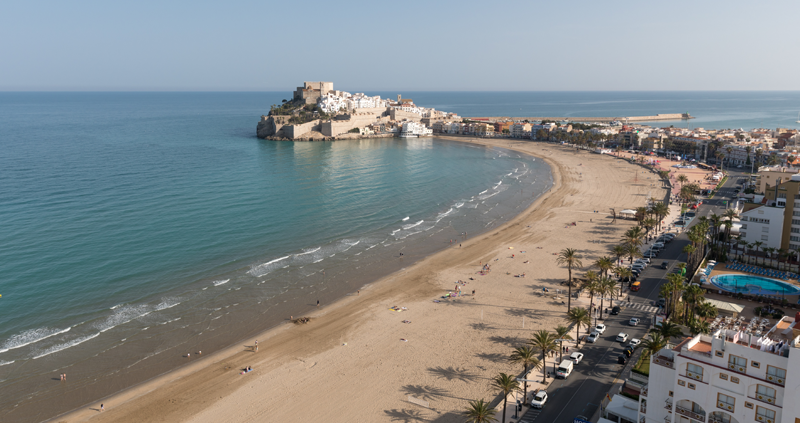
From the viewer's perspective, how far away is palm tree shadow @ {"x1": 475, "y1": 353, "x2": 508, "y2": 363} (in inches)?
1019

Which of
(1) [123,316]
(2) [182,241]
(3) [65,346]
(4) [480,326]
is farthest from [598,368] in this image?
(2) [182,241]

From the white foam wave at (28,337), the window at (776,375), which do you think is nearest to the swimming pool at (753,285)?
the window at (776,375)

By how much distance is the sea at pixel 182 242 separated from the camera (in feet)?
88.6

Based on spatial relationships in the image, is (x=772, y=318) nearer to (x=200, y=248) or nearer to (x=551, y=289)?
(x=551, y=289)

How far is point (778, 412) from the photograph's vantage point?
14398 mm

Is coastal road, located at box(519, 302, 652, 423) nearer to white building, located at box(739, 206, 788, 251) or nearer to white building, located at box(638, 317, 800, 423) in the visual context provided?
white building, located at box(638, 317, 800, 423)

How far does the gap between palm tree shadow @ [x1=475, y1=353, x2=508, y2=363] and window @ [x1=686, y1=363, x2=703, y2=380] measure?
1090 cm

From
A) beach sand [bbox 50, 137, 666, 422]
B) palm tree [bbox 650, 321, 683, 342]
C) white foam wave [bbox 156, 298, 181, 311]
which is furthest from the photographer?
white foam wave [bbox 156, 298, 181, 311]

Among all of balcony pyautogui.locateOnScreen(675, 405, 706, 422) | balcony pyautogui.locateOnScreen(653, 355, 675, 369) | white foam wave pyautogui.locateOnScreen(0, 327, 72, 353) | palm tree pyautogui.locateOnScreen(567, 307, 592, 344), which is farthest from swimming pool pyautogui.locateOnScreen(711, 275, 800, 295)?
white foam wave pyautogui.locateOnScreen(0, 327, 72, 353)

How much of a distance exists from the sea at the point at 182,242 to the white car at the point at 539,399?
16.5 meters

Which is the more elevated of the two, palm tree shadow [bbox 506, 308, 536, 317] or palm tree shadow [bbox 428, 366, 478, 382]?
palm tree shadow [bbox 506, 308, 536, 317]

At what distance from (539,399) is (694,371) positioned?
7.02 metres

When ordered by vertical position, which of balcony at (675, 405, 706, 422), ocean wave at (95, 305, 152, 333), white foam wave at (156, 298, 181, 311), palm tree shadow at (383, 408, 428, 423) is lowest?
palm tree shadow at (383, 408, 428, 423)

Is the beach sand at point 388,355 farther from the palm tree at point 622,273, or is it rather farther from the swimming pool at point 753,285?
the swimming pool at point 753,285
